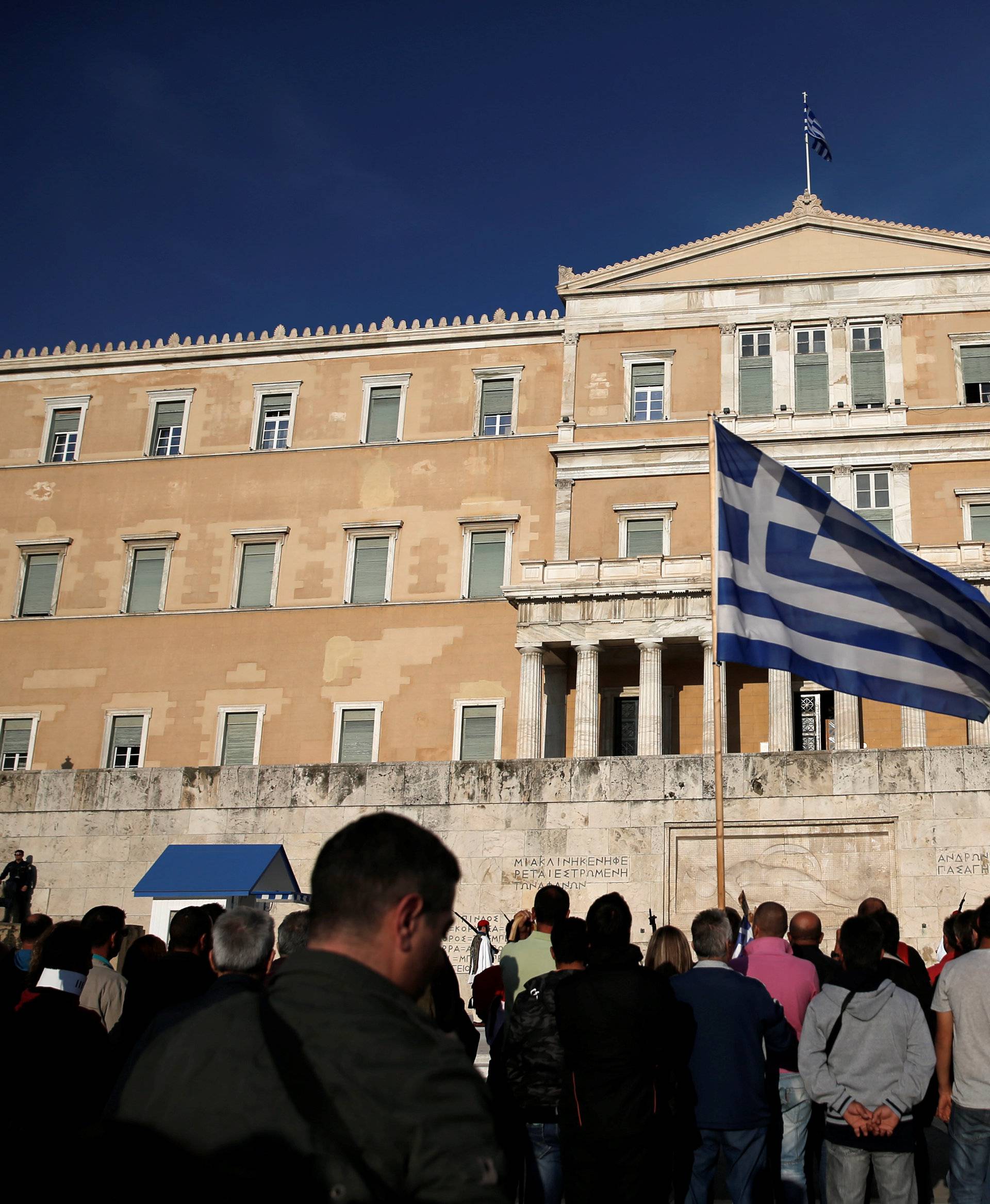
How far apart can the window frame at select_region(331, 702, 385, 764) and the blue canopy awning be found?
1596cm

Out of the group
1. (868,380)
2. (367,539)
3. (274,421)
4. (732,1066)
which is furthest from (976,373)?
(732,1066)

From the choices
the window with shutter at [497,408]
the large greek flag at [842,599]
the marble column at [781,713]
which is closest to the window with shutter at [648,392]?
the window with shutter at [497,408]

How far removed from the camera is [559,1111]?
5289 millimetres

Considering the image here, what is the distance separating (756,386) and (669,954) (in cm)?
2725

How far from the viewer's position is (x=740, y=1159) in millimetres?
5699

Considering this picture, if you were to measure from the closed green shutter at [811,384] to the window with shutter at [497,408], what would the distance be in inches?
286

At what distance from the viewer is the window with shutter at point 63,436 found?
→ 36375 millimetres

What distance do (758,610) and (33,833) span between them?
12.7m

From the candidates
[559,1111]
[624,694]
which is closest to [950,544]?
[624,694]

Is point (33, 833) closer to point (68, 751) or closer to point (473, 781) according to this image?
point (473, 781)

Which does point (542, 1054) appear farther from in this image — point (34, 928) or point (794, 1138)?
point (34, 928)

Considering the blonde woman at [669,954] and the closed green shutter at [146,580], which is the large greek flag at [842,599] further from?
the closed green shutter at [146,580]

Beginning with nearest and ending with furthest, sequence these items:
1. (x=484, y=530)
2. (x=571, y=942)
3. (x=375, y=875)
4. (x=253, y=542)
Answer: (x=375, y=875) → (x=571, y=942) → (x=484, y=530) → (x=253, y=542)

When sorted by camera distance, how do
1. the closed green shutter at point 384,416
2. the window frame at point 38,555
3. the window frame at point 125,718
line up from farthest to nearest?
the window frame at point 38,555, the closed green shutter at point 384,416, the window frame at point 125,718
